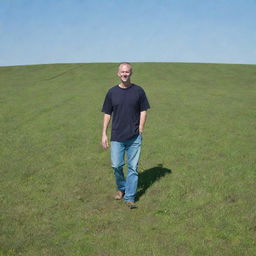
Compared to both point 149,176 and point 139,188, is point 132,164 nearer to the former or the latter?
point 139,188

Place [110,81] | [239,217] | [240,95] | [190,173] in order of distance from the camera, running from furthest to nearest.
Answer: [110,81] < [240,95] < [190,173] < [239,217]

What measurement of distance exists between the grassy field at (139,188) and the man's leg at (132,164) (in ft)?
0.89

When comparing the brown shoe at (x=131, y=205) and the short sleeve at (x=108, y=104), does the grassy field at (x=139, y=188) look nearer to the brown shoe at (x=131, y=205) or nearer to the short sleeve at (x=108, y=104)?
the brown shoe at (x=131, y=205)

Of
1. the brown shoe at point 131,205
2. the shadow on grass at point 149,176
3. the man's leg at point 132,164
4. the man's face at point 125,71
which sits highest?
the man's face at point 125,71

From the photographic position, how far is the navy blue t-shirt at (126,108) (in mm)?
6824

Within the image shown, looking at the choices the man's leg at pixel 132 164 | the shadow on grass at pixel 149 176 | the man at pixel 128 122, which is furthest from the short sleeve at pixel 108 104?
the shadow on grass at pixel 149 176

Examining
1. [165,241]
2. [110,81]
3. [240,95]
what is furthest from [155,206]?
[110,81]

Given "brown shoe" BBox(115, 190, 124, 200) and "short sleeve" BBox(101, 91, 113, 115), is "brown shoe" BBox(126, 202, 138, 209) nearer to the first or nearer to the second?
"brown shoe" BBox(115, 190, 124, 200)

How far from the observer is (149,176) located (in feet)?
29.2

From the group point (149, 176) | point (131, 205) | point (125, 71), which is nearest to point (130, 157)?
point (131, 205)

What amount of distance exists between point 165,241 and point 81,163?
16.6 ft

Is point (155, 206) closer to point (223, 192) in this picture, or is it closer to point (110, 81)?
point (223, 192)

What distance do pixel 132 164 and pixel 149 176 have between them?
2.01 metres

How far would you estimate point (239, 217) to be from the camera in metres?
6.47
